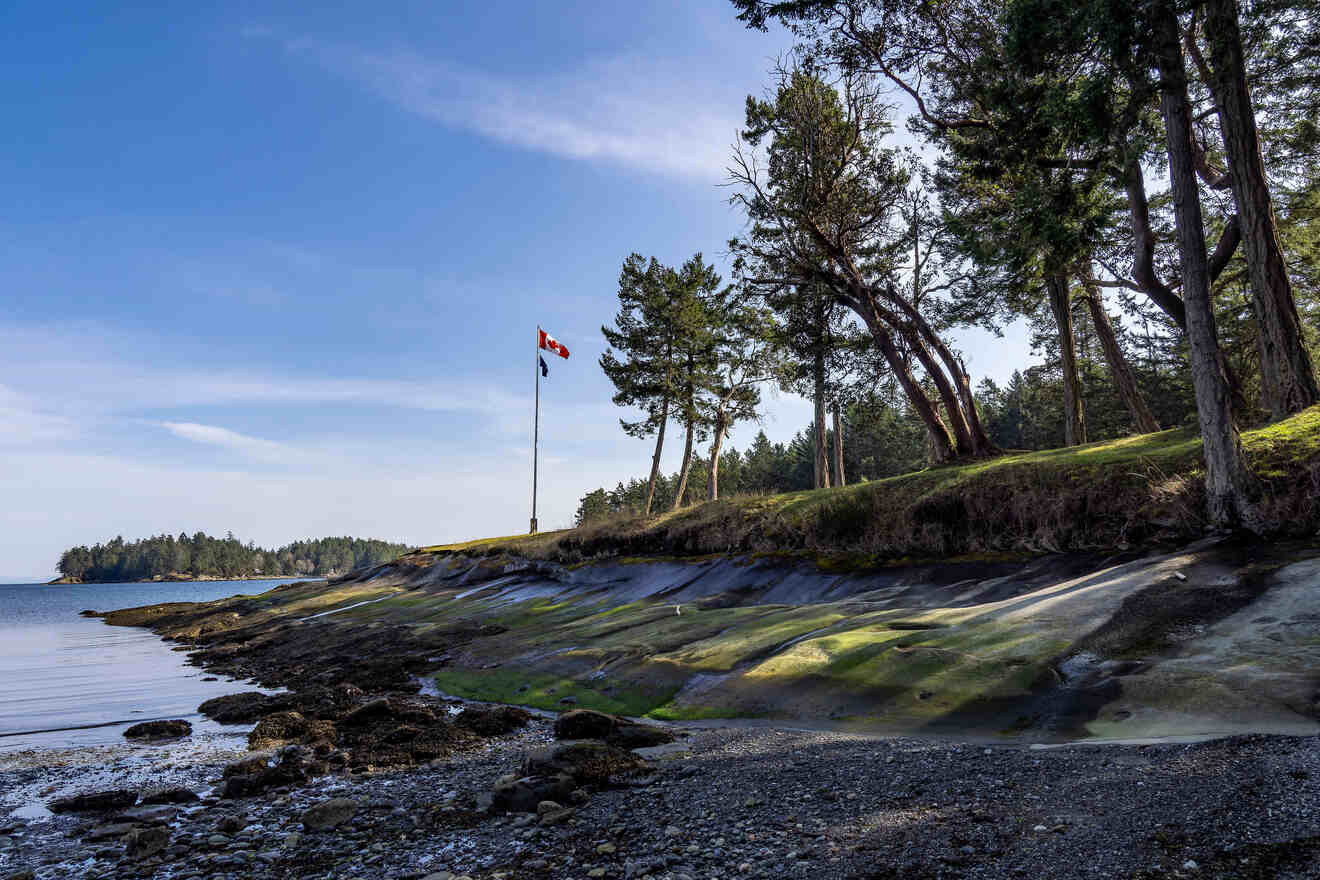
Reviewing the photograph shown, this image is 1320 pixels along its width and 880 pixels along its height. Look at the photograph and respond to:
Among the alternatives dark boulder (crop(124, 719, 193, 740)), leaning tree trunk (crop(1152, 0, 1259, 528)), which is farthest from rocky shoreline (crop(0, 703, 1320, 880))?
leaning tree trunk (crop(1152, 0, 1259, 528))

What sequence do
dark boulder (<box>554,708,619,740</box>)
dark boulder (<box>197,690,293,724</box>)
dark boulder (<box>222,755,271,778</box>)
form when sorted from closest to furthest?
dark boulder (<box>222,755,271,778</box>), dark boulder (<box>554,708,619,740</box>), dark boulder (<box>197,690,293,724</box>)

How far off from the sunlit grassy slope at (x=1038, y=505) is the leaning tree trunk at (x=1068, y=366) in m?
5.06

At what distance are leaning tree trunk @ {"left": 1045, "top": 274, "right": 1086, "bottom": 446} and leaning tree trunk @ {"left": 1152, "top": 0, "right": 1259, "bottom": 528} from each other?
11.1m

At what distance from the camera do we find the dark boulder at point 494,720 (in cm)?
941

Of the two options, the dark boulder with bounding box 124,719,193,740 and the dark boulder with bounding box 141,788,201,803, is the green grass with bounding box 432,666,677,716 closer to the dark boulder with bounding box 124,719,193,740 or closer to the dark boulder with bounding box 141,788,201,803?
the dark boulder with bounding box 124,719,193,740

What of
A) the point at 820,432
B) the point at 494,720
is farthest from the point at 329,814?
the point at 820,432

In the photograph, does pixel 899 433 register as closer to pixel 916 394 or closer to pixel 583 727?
pixel 916 394

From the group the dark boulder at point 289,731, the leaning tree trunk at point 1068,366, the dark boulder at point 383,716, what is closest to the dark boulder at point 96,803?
the dark boulder at point 289,731

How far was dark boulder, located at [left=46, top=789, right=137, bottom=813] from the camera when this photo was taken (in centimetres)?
705

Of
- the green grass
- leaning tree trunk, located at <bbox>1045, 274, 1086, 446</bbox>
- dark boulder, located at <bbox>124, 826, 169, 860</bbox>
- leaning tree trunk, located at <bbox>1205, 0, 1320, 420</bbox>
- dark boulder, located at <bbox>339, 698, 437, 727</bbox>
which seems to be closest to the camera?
dark boulder, located at <bbox>124, 826, 169, 860</bbox>

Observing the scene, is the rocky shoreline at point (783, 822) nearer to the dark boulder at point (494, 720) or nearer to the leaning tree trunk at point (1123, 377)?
the dark boulder at point (494, 720)

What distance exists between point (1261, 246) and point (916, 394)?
30.6 ft

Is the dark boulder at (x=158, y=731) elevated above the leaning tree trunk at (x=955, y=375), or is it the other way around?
the leaning tree trunk at (x=955, y=375)

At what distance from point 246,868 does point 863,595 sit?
11.5 m
